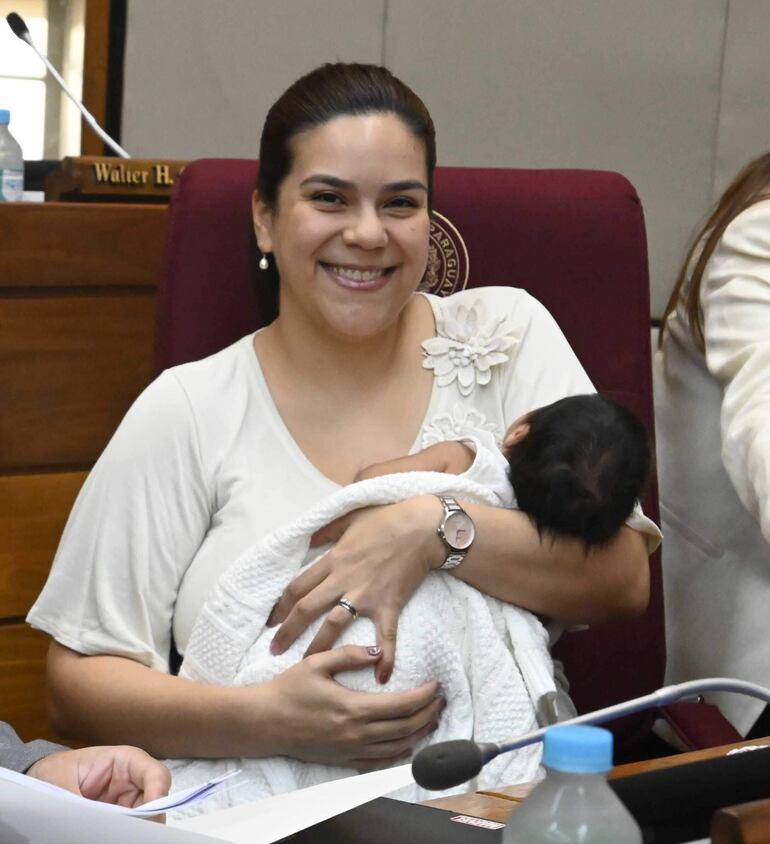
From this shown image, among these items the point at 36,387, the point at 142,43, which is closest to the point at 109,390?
the point at 36,387

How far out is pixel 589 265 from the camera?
197 centimetres

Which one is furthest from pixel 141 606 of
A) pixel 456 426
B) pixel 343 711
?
pixel 456 426

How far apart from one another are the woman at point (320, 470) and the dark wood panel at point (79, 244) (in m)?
0.39

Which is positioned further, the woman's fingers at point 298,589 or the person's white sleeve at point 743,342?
the person's white sleeve at point 743,342

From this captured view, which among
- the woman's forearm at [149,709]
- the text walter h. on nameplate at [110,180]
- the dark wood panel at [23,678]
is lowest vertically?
the dark wood panel at [23,678]

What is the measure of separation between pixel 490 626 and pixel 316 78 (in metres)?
0.72

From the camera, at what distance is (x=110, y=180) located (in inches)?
85.3

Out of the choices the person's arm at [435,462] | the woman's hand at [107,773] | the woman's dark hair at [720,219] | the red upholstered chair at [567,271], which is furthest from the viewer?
the woman's dark hair at [720,219]

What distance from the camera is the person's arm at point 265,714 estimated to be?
1445 mm

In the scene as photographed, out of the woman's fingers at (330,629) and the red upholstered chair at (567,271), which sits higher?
the red upholstered chair at (567,271)

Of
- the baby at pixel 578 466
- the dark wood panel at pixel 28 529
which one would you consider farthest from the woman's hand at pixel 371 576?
the dark wood panel at pixel 28 529

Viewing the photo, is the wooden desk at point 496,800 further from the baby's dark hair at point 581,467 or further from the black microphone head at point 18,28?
the black microphone head at point 18,28

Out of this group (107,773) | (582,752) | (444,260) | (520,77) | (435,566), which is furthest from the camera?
(520,77)

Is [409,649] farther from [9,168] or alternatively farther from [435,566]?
[9,168]
